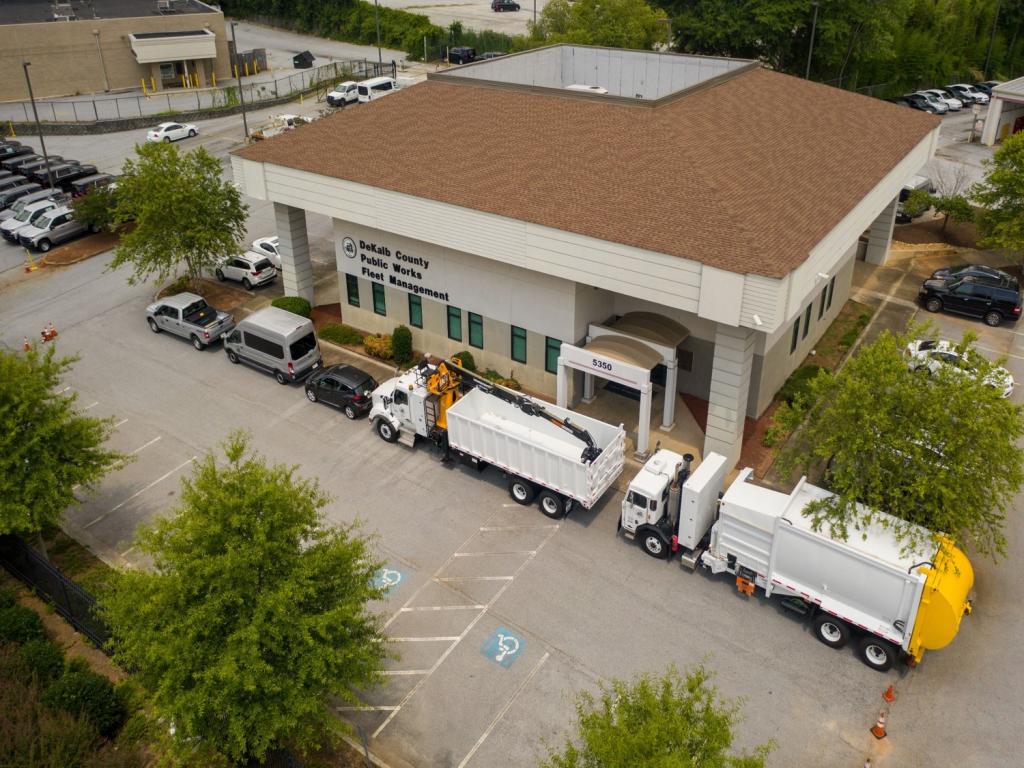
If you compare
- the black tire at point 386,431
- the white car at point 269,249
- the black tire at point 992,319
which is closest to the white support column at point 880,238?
the black tire at point 992,319

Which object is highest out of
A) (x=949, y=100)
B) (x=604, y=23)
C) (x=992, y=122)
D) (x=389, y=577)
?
(x=604, y=23)

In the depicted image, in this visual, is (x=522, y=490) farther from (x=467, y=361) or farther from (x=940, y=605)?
(x=940, y=605)

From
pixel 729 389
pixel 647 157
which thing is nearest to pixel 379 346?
pixel 647 157

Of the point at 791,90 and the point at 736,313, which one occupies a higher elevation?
the point at 791,90

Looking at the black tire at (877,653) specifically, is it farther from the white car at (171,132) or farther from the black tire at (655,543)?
the white car at (171,132)

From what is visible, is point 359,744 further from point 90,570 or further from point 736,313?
point 736,313

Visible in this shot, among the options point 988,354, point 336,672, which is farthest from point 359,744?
point 988,354
